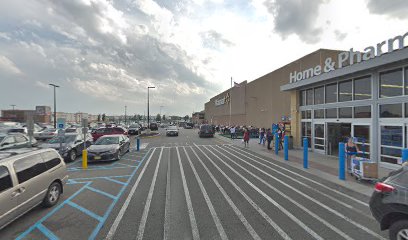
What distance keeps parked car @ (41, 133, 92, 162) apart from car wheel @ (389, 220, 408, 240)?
1332cm

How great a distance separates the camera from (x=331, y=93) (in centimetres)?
1369

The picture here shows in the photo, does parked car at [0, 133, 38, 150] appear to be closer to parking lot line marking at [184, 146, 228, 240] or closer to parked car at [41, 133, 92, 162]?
parked car at [41, 133, 92, 162]

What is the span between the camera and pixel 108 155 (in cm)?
1134

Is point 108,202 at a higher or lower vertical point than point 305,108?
lower

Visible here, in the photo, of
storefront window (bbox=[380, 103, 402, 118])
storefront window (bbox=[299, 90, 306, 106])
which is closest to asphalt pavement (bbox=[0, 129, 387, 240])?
storefront window (bbox=[380, 103, 402, 118])

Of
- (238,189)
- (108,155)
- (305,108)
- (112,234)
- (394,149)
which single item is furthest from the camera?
(305,108)

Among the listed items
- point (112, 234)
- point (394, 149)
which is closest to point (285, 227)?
point (112, 234)

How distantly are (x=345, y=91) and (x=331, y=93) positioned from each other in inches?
42.5

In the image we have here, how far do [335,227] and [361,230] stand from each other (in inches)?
19.0

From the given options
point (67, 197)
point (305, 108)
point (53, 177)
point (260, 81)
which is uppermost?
point (260, 81)

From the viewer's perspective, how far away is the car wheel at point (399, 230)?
3.41 metres

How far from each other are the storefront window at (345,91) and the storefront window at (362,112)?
82 centimetres

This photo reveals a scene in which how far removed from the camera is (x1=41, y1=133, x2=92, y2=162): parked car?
11573 millimetres

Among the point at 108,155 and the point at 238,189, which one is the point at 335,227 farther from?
the point at 108,155
